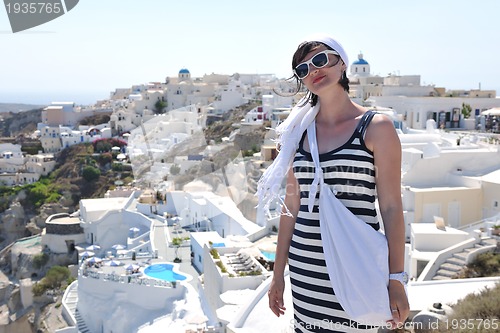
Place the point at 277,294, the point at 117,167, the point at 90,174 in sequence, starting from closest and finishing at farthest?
the point at 277,294 < the point at 90,174 < the point at 117,167

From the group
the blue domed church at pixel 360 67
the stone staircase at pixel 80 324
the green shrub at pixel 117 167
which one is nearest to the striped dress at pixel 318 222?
the stone staircase at pixel 80 324

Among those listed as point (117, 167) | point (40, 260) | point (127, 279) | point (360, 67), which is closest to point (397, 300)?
point (127, 279)

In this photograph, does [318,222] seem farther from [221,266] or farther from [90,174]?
[90,174]

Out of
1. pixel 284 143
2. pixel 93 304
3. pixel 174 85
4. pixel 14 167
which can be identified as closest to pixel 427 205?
pixel 93 304

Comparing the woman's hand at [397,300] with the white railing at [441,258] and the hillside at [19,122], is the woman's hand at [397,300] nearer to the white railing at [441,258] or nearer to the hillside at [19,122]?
the white railing at [441,258]

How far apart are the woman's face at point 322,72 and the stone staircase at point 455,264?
23.4 ft

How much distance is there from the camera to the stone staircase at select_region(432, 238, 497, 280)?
27.6 feet

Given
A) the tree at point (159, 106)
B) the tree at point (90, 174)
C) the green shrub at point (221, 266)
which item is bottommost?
the tree at point (90, 174)

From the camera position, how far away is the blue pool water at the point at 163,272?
12.9 meters

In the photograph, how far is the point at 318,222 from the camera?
1908 millimetres

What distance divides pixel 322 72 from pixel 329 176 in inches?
14.6

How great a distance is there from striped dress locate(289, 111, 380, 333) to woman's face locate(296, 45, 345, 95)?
0.59 feet

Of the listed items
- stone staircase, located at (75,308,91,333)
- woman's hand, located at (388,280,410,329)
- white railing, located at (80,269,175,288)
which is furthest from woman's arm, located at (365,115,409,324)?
stone staircase, located at (75,308,91,333)

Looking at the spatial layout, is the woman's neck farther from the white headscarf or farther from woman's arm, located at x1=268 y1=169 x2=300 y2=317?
woman's arm, located at x1=268 y1=169 x2=300 y2=317
